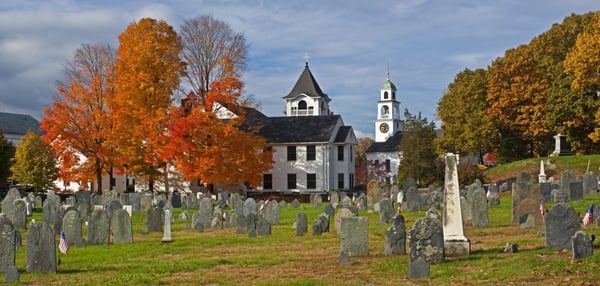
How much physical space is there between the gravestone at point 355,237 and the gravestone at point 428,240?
1984 millimetres

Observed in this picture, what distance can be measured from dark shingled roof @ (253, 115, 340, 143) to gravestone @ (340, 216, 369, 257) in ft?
124

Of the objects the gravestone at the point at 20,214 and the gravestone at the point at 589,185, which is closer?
the gravestone at the point at 20,214

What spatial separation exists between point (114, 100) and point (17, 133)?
56.2 meters

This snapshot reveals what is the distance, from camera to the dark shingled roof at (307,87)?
73500 millimetres

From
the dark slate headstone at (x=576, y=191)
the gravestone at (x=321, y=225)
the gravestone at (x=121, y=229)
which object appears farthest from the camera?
the dark slate headstone at (x=576, y=191)

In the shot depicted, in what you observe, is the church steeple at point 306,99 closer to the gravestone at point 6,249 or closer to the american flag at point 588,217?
the american flag at point 588,217

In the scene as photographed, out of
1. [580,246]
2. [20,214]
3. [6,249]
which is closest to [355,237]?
[580,246]

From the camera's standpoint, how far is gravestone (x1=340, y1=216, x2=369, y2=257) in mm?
13922

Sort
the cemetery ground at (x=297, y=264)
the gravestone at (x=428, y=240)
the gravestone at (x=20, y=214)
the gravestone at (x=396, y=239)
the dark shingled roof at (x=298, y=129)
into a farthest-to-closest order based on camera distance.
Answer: the dark shingled roof at (x=298, y=129) → the gravestone at (x=20, y=214) → the gravestone at (x=396, y=239) → the gravestone at (x=428, y=240) → the cemetery ground at (x=297, y=264)

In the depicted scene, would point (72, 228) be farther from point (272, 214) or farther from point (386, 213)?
point (386, 213)

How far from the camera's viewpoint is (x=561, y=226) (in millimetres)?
12883

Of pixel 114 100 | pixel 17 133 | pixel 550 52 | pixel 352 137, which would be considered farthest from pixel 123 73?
pixel 17 133

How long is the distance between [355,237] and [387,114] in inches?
4107

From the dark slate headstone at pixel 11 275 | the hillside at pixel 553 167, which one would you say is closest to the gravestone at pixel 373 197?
the hillside at pixel 553 167
